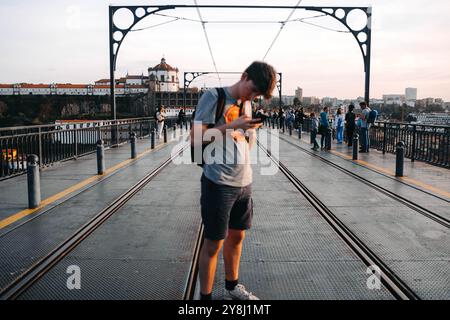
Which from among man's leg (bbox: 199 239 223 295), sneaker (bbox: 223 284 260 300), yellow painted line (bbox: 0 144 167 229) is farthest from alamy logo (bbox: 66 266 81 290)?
yellow painted line (bbox: 0 144 167 229)

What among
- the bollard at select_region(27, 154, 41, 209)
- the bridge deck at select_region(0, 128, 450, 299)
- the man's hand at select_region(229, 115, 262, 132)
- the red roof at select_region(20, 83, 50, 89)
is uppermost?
the red roof at select_region(20, 83, 50, 89)

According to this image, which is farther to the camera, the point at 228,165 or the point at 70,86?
the point at 70,86

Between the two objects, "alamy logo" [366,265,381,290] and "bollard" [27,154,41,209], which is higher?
"bollard" [27,154,41,209]

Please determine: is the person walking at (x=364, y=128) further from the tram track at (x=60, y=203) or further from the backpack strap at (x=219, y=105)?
the backpack strap at (x=219, y=105)

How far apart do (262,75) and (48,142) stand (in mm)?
10833

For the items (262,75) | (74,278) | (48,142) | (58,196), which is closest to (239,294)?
(74,278)

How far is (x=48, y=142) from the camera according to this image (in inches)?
505

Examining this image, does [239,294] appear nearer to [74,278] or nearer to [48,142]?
[74,278]

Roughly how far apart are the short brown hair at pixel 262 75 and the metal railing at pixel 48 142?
8.57m

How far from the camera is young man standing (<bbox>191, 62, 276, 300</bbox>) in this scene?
329 centimetres

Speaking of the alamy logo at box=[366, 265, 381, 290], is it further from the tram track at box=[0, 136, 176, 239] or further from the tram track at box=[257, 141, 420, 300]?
the tram track at box=[0, 136, 176, 239]

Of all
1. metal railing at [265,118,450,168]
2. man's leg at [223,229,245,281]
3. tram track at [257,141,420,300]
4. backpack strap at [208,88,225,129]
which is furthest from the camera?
metal railing at [265,118,450,168]

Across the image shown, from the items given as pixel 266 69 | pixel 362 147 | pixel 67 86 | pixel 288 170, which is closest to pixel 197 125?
pixel 266 69
